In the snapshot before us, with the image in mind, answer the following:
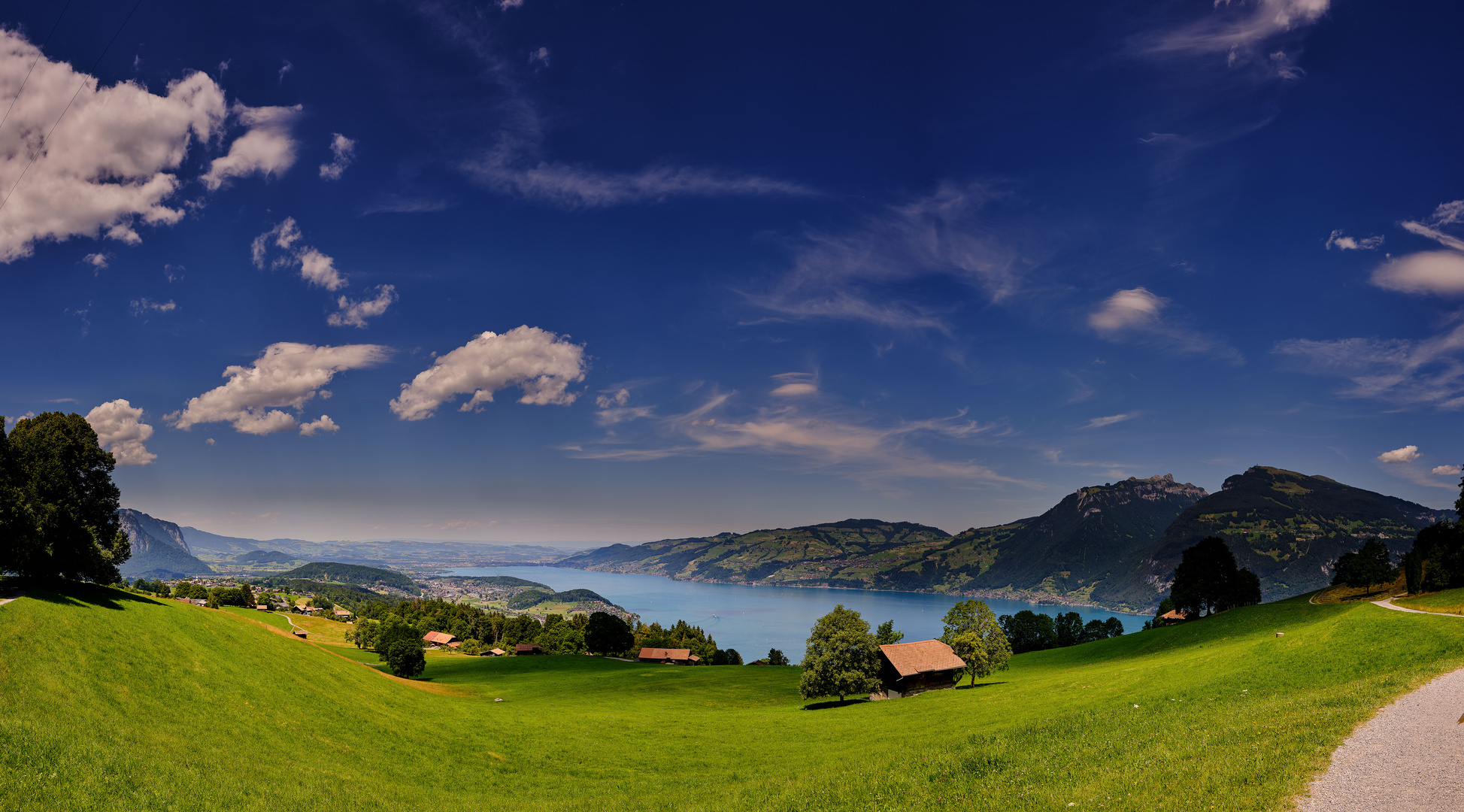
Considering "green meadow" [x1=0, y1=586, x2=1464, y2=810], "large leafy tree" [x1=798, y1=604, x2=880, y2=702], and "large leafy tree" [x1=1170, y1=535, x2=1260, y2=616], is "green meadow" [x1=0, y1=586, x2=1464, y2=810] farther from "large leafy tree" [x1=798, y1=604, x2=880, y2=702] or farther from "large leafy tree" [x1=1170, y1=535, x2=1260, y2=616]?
"large leafy tree" [x1=1170, y1=535, x2=1260, y2=616]

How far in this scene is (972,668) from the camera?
216 feet

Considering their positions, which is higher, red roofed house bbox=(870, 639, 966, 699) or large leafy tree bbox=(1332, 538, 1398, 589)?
large leafy tree bbox=(1332, 538, 1398, 589)

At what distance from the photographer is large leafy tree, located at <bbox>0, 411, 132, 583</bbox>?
30.9 m

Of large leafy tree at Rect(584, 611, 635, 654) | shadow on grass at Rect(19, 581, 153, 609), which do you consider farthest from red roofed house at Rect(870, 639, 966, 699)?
large leafy tree at Rect(584, 611, 635, 654)

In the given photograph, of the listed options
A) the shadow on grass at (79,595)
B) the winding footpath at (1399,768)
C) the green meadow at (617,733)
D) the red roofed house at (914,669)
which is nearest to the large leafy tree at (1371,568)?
the green meadow at (617,733)

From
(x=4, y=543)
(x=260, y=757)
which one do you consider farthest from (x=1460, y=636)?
(x=4, y=543)

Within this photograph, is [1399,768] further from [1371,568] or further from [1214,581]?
[1214,581]

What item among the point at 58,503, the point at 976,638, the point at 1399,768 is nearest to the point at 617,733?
the point at 58,503

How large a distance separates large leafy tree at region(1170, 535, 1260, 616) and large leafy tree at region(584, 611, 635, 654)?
11005cm

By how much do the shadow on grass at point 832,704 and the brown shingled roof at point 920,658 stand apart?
18.3 feet

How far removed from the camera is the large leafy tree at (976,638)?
66.3m

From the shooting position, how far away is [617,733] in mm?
44094

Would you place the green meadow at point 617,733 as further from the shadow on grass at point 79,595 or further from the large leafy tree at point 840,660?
the large leafy tree at point 840,660

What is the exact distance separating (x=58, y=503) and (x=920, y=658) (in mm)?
73472
